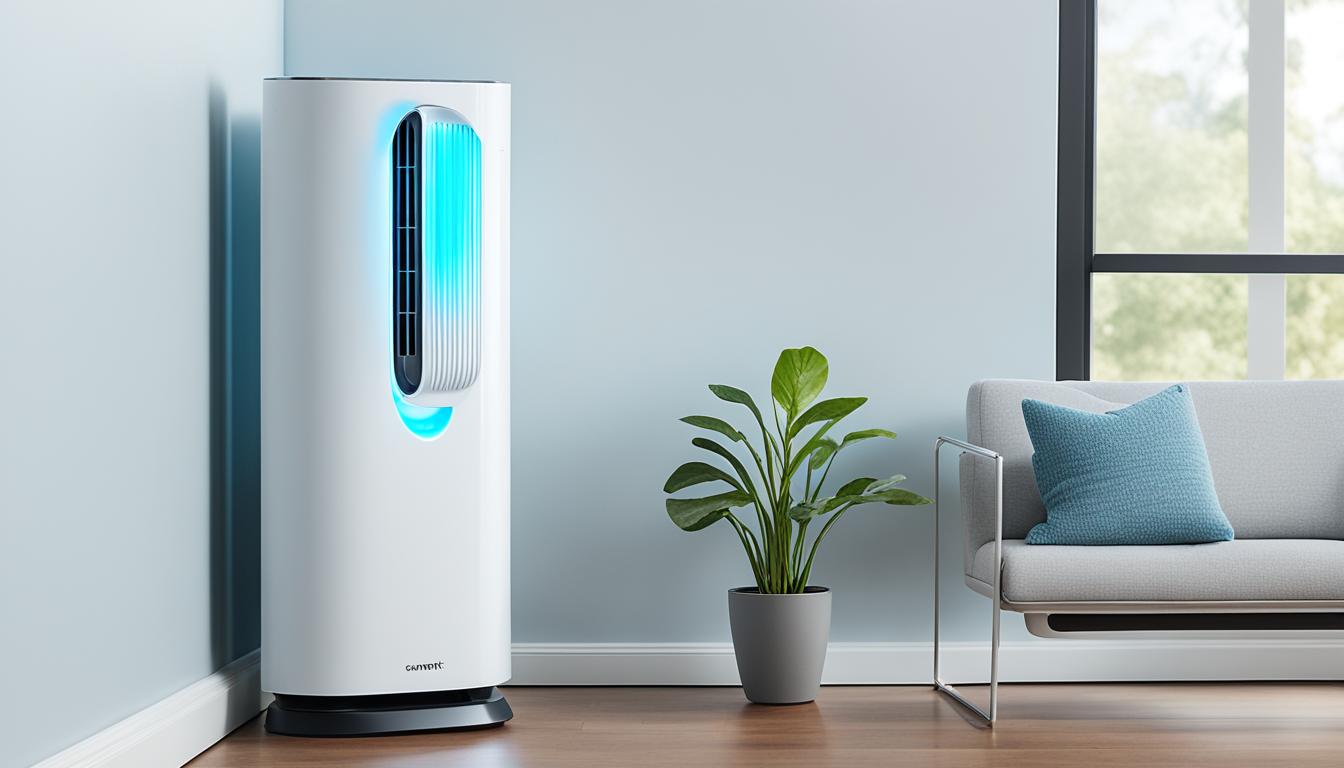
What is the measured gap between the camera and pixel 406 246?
2670 mm

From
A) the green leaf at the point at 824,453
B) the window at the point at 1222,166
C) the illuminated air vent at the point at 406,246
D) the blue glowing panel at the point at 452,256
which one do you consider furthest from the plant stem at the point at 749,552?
the window at the point at 1222,166

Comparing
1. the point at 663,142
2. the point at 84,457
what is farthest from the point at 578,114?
the point at 84,457

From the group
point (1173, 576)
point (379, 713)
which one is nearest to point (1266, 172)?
point (1173, 576)

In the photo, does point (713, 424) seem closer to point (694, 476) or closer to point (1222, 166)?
point (694, 476)

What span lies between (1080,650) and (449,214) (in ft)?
6.54

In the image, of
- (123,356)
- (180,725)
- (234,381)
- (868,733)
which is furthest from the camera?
(234,381)

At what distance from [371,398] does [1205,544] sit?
185 centimetres

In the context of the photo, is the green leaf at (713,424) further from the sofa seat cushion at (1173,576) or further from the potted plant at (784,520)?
the sofa seat cushion at (1173,576)

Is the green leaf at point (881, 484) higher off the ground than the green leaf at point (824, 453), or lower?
lower

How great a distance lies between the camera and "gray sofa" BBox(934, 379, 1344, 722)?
259 centimetres

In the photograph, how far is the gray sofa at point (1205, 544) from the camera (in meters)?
2.59

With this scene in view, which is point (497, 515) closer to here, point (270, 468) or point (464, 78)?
point (270, 468)

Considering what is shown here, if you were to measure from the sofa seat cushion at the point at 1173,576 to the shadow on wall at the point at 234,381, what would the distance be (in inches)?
68.5

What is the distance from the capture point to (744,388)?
3297 mm
